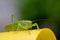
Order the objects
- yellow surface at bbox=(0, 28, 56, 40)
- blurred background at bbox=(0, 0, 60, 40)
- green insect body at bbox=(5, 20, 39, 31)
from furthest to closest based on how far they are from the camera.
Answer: blurred background at bbox=(0, 0, 60, 40), green insect body at bbox=(5, 20, 39, 31), yellow surface at bbox=(0, 28, 56, 40)

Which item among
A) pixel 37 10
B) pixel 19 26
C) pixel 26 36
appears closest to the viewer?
pixel 26 36

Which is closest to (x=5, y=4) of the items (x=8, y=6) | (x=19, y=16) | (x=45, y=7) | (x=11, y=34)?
(x=8, y=6)

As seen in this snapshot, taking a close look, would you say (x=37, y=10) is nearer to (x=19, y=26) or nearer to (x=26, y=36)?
(x=19, y=26)

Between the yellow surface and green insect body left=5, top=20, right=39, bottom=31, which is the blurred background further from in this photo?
the yellow surface

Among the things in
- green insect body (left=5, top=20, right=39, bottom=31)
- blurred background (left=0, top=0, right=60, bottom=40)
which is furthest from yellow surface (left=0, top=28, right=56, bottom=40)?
blurred background (left=0, top=0, right=60, bottom=40)

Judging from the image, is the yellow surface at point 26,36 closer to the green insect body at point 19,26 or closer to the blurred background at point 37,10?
the green insect body at point 19,26

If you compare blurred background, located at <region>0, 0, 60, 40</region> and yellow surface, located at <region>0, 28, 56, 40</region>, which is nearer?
yellow surface, located at <region>0, 28, 56, 40</region>

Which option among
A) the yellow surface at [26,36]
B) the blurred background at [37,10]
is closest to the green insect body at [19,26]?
the yellow surface at [26,36]

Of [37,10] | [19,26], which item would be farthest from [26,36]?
[37,10]

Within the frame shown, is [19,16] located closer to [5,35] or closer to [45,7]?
[45,7]
